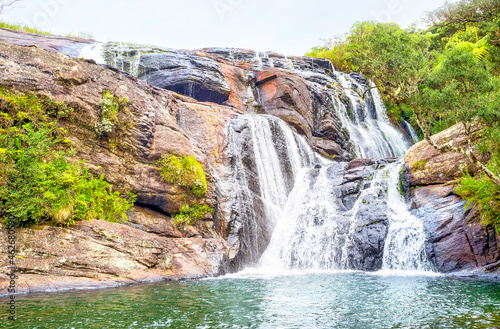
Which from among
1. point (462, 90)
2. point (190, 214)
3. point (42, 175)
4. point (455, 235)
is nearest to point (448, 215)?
point (455, 235)

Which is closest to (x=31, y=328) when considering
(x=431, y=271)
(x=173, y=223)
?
(x=173, y=223)

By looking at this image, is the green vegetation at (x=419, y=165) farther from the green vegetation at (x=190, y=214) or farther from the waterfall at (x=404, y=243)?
the green vegetation at (x=190, y=214)

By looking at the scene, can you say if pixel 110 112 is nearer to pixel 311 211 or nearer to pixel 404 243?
pixel 311 211

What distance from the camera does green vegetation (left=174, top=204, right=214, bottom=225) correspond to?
46.8 ft

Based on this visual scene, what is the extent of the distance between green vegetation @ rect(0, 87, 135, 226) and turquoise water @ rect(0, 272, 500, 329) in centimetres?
261

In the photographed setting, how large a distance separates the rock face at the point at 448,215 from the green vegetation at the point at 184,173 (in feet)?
30.6

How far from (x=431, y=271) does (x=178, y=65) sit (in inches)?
782

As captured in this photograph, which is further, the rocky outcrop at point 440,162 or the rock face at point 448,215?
the rocky outcrop at point 440,162

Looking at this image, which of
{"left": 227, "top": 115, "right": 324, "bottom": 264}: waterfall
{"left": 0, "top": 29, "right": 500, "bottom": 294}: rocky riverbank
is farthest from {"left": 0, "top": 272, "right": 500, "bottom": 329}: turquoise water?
{"left": 227, "top": 115, "right": 324, "bottom": 264}: waterfall

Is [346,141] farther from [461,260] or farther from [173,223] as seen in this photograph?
[173,223]

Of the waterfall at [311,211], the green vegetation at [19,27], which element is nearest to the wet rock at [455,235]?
the waterfall at [311,211]

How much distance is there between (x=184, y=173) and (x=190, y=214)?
171cm

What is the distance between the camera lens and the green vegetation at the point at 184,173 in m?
14.7

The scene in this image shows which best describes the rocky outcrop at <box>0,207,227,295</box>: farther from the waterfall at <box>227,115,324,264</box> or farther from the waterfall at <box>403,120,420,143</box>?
the waterfall at <box>403,120,420,143</box>
